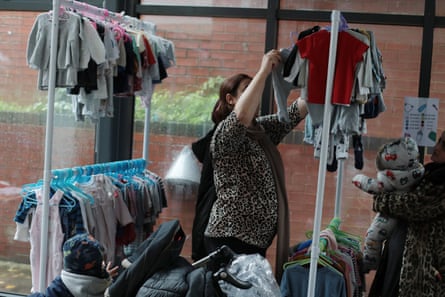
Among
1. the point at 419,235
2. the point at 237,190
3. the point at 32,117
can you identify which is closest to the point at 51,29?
the point at 237,190

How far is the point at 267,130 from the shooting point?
3.72m

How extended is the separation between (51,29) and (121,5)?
1421 millimetres

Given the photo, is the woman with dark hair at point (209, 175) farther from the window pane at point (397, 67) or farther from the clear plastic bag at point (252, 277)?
the clear plastic bag at point (252, 277)

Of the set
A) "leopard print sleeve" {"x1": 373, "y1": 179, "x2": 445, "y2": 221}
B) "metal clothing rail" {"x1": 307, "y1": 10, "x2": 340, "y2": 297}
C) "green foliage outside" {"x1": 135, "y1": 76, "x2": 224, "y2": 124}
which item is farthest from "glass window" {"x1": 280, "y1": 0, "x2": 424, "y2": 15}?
"metal clothing rail" {"x1": 307, "y1": 10, "x2": 340, "y2": 297}

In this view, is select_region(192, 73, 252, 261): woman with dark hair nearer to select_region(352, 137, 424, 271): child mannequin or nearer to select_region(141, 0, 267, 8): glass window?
select_region(352, 137, 424, 271): child mannequin

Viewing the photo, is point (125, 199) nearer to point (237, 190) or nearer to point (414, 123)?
point (237, 190)

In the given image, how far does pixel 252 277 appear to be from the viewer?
8.07ft

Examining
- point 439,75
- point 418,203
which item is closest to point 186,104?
point 439,75

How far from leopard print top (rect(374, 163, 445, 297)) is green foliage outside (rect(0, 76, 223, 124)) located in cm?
182

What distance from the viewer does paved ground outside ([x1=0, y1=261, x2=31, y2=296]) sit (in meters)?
4.77

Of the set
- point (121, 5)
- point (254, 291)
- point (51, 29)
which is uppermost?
point (121, 5)

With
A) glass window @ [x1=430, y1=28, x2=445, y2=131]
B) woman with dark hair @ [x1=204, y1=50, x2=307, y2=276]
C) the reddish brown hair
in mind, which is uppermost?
glass window @ [x1=430, y1=28, x2=445, y2=131]

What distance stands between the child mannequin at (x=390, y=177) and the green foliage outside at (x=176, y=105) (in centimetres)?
161

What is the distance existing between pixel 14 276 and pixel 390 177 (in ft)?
10.0
